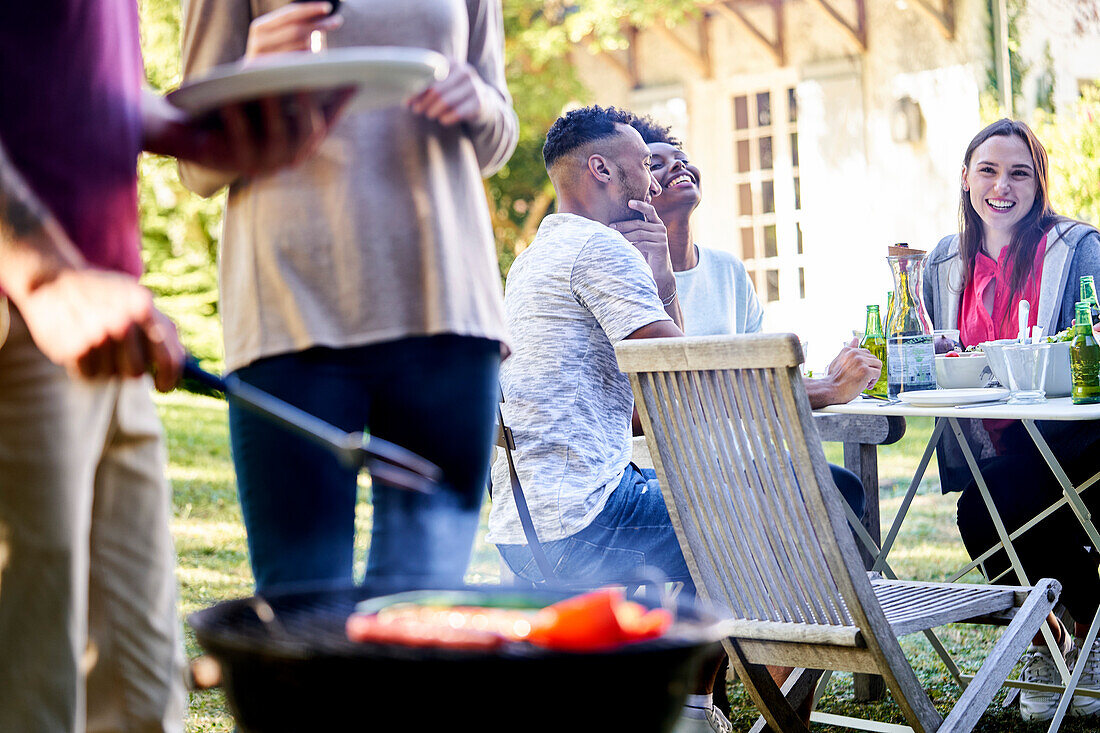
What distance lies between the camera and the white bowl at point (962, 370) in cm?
322

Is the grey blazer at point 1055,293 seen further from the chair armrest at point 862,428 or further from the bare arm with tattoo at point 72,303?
the bare arm with tattoo at point 72,303

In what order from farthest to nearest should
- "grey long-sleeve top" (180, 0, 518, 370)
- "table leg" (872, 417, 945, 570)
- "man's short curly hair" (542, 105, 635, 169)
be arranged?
"table leg" (872, 417, 945, 570)
"man's short curly hair" (542, 105, 635, 169)
"grey long-sleeve top" (180, 0, 518, 370)

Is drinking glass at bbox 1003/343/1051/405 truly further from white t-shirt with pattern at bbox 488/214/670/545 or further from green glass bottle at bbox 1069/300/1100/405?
white t-shirt with pattern at bbox 488/214/670/545

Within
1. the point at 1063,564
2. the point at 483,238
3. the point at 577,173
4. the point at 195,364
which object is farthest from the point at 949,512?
the point at 195,364

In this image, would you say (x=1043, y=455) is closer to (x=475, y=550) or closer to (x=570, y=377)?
(x=570, y=377)

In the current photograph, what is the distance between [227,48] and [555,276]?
1336mm

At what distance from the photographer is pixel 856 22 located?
11273mm

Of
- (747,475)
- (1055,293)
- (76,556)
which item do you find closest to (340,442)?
(76,556)

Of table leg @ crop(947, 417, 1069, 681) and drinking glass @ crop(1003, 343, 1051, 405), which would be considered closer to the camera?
drinking glass @ crop(1003, 343, 1051, 405)

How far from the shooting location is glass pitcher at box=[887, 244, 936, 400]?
3.29 meters

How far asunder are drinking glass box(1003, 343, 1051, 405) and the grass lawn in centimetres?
87


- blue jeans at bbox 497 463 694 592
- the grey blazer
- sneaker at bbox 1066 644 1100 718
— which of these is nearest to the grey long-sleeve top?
blue jeans at bbox 497 463 694 592

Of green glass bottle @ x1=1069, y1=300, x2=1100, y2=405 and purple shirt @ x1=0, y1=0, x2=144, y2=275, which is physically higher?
purple shirt @ x1=0, y1=0, x2=144, y2=275

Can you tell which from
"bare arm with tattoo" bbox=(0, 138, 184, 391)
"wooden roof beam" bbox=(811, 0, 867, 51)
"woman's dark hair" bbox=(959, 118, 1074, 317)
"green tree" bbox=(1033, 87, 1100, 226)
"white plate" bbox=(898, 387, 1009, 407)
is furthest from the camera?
"wooden roof beam" bbox=(811, 0, 867, 51)
